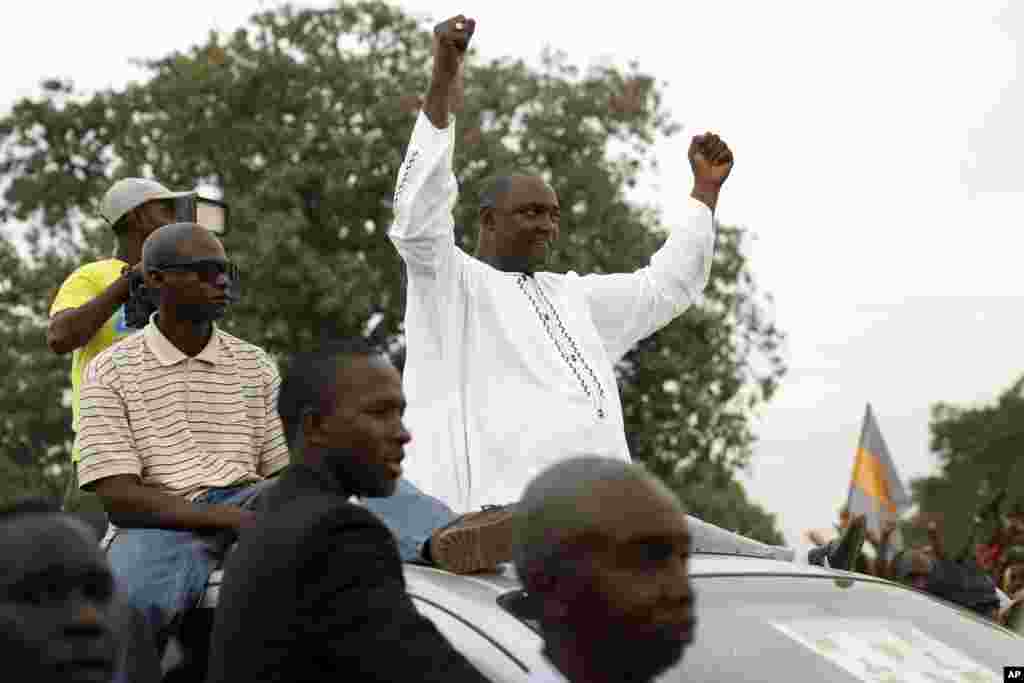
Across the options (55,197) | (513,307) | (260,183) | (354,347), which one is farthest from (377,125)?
(354,347)

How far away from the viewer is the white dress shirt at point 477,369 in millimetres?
4887

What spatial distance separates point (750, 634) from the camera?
12.1 ft

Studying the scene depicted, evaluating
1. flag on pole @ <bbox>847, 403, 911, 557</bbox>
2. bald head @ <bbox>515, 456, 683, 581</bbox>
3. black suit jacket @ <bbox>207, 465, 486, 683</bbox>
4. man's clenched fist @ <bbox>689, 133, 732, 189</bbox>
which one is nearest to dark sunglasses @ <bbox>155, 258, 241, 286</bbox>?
black suit jacket @ <bbox>207, 465, 486, 683</bbox>

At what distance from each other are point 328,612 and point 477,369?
1964 millimetres

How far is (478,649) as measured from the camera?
3.53 metres

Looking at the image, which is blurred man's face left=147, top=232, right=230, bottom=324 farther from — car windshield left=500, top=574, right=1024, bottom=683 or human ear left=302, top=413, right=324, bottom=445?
car windshield left=500, top=574, right=1024, bottom=683

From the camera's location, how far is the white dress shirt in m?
4.89

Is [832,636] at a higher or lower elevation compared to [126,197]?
lower

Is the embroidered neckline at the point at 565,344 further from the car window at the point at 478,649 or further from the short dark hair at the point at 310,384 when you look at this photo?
the short dark hair at the point at 310,384

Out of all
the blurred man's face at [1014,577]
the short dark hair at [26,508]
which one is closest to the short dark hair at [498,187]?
the short dark hair at [26,508]

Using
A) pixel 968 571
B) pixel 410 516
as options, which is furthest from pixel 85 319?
pixel 968 571

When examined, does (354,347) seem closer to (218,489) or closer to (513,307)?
(218,489)

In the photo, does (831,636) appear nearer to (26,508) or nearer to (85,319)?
(26,508)

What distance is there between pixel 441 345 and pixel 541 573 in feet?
6.79
